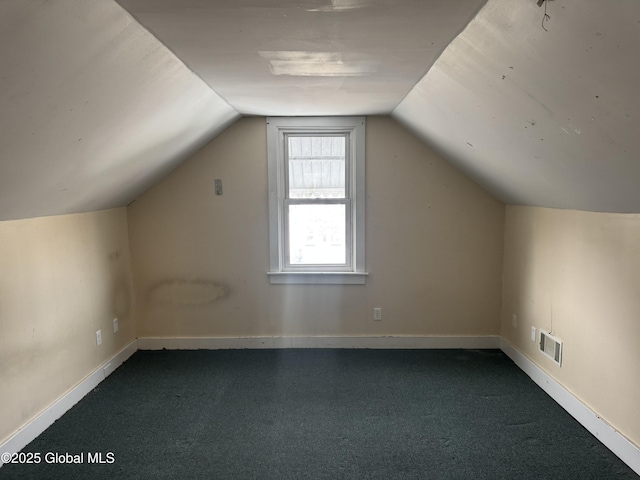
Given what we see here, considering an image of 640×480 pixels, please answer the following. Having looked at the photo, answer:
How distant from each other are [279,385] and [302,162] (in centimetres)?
189

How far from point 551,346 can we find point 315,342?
1.88 metres

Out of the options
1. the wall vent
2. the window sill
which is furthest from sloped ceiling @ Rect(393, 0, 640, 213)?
the window sill

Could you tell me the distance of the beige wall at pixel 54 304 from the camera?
2275 mm

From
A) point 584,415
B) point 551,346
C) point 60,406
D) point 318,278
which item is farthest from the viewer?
point 318,278

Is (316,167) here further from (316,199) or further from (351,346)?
(351,346)

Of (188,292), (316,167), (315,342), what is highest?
(316,167)

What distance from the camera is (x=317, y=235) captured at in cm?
379

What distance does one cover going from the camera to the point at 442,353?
3617mm

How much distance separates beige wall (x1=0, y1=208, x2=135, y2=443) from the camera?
7.47 feet

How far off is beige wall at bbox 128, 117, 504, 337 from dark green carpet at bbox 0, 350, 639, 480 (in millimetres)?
374

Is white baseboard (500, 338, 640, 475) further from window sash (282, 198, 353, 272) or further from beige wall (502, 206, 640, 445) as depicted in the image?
window sash (282, 198, 353, 272)

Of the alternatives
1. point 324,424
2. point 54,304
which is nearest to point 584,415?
point 324,424

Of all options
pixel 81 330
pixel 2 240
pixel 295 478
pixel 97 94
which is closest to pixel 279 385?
pixel 295 478

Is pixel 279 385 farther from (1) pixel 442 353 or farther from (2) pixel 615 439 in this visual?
(2) pixel 615 439
